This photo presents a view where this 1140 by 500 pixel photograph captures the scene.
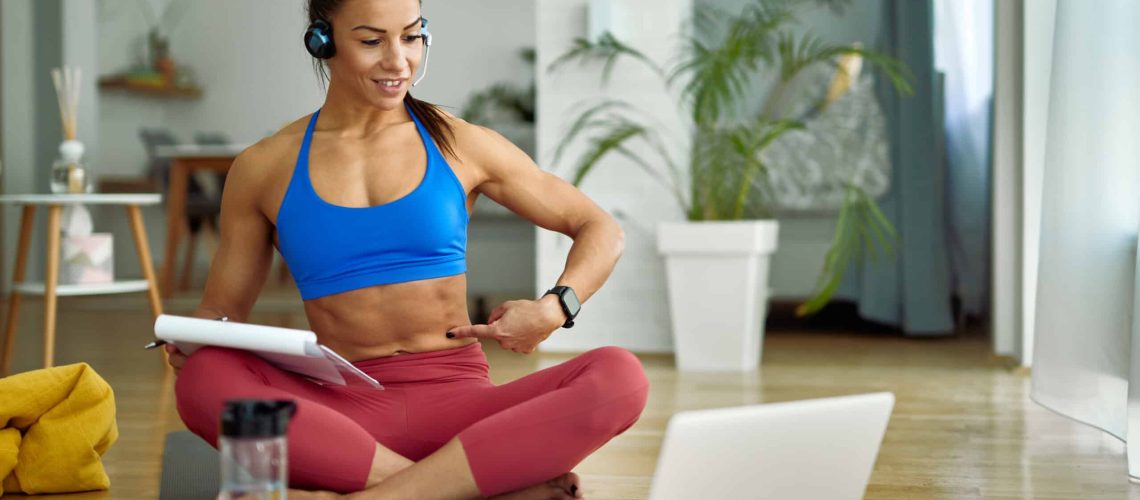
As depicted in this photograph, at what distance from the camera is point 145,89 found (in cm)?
734

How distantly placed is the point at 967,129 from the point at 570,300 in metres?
3.05

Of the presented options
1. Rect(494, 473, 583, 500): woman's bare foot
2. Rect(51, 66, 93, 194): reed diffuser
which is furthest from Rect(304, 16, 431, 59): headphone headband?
Rect(51, 66, 93, 194): reed diffuser

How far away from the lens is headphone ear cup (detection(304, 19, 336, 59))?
1.59m

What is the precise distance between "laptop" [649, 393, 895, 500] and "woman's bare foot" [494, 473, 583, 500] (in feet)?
0.95

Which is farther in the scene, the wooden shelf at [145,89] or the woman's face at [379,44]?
the wooden shelf at [145,89]

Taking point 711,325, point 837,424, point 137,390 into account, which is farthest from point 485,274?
point 837,424

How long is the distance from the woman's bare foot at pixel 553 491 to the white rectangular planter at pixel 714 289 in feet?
6.68

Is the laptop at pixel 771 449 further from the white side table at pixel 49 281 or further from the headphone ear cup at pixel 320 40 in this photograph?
the white side table at pixel 49 281

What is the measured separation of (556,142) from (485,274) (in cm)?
156

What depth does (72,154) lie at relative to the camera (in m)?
3.61

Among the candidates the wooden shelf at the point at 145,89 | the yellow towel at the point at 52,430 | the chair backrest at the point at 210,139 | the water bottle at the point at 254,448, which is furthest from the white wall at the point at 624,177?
the wooden shelf at the point at 145,89

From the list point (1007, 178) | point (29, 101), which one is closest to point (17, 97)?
point (29, 101)

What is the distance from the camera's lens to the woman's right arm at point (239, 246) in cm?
168

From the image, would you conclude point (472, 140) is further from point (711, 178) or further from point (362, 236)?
point (711, 178)
